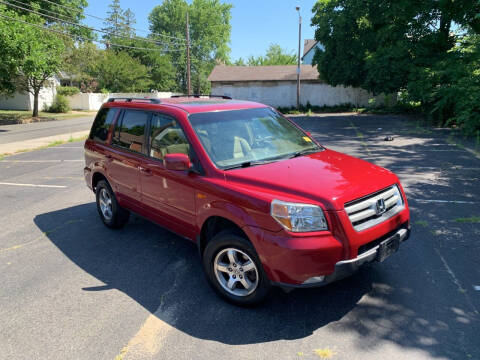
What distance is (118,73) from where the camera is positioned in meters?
47.7

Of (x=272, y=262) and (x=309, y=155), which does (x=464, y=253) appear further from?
(x=272, y=262)

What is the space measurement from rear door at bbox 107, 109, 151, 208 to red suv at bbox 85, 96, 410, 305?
0.6 inches

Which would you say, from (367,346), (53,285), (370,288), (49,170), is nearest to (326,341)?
(367,346)

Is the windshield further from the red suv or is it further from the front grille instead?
the front grille

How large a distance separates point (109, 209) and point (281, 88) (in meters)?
32.2

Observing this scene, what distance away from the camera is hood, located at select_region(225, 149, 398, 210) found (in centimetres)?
333

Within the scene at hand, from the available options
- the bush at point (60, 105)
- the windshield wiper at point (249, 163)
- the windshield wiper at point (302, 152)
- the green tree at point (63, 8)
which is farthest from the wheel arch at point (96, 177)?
the green tree at point (63, 8)

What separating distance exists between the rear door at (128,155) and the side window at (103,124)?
0.30 meters

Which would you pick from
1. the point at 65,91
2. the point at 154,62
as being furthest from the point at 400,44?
the point at 154,62

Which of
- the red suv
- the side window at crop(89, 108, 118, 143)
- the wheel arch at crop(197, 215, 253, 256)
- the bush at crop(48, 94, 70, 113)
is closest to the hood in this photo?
the red suv

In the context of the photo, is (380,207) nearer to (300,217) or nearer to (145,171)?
(300,217)

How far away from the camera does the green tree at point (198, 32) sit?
72500 mm

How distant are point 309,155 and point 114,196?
2.94m

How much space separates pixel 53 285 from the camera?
4.29m
